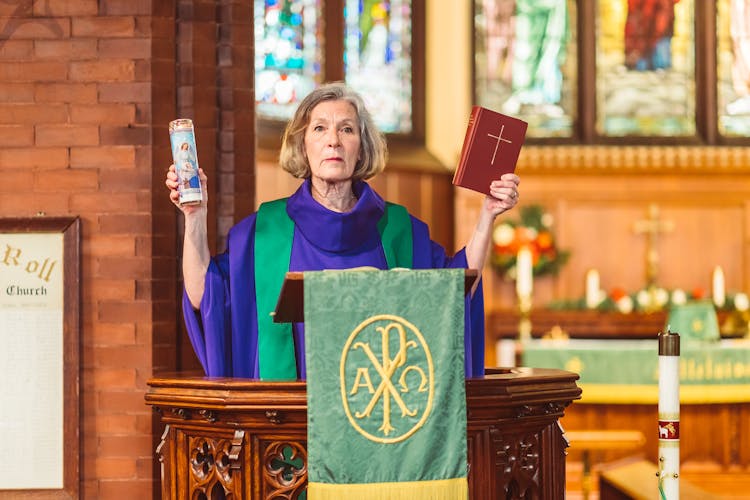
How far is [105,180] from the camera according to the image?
15.1 ft

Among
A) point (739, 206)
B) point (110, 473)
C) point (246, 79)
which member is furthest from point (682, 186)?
point (110, 473)

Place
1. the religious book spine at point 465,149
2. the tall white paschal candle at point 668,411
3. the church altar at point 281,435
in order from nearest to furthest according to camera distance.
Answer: the church altar at point 281,435 < the tall white paschal candle at point 668,411 < the religious book spine at point 465,149

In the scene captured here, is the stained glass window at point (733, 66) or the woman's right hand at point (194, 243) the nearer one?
the woman's right hand at point (194, 243)

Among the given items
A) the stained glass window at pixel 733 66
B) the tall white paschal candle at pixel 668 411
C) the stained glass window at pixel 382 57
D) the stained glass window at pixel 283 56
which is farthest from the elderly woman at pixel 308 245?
the stained glass window at pixel 733 66

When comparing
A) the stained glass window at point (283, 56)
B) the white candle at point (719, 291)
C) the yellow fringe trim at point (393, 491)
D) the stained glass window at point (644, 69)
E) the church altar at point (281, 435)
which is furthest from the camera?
the stained glass window at point (644, 69)

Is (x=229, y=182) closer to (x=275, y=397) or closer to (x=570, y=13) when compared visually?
(x=275, y=397)

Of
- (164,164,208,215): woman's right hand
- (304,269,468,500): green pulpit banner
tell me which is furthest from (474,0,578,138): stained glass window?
(304,269,468,500): green pulpit banner

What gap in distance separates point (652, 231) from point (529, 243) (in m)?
0.94

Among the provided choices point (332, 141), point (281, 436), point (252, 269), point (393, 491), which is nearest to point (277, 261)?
point (252, 269)

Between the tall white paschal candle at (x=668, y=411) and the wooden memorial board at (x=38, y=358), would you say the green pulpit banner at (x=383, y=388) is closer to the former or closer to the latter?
the tall white paschal candle at (x=668, y=411)

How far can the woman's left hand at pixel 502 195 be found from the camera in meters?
3.67

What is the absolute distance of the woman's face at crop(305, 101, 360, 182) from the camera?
3.76 metres

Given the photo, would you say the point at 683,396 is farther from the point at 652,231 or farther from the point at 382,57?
the point at 382,57

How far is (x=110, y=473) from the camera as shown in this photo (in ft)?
15.1
